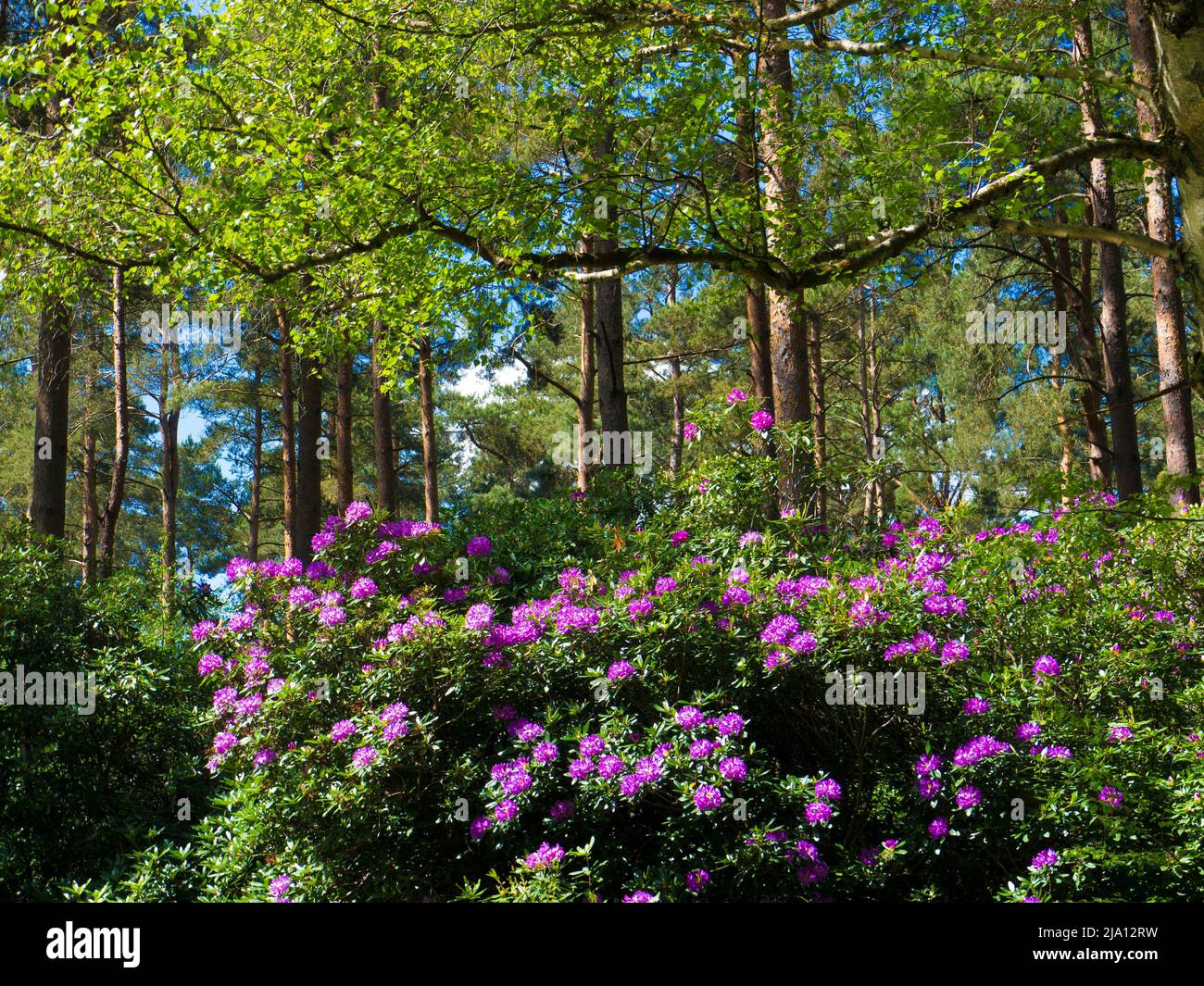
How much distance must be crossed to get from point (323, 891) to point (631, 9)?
514 centimetres

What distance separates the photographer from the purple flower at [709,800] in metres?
3.62

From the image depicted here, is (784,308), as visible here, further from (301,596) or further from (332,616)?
(332,616)

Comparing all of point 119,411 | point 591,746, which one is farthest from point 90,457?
point 591,746

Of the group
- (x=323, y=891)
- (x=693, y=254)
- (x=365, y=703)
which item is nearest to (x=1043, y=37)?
(x=693, y=254)

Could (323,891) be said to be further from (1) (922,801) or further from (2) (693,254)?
(2) (693,254)

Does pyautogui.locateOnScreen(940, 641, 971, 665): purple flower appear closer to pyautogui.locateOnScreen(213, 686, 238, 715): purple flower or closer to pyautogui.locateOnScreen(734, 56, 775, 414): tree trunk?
pyautogui.locateOnScreen(734, 56, 775, 414): tree trunk

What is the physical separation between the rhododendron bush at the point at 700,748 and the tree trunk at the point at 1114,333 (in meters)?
6.86

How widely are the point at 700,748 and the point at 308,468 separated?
28.9ft

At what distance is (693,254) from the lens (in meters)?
5.25

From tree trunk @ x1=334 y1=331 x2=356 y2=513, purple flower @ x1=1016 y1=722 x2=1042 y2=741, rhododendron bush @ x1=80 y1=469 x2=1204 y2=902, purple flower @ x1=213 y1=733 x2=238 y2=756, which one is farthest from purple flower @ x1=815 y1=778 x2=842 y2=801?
tree trunk @ x1=334 y1=331 x2=356 y2=513

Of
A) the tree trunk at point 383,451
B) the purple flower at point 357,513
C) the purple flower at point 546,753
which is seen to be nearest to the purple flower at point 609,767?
the purple flower at point 546,753

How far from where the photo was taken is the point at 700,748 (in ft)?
12.3

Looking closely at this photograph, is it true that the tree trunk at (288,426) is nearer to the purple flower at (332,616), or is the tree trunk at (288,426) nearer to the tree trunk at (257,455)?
the tree trunk at (257,455)

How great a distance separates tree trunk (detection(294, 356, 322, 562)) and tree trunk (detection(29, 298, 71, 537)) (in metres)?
2.41
